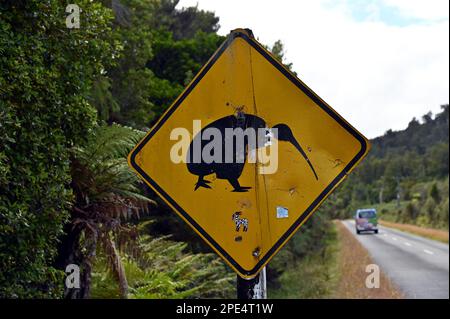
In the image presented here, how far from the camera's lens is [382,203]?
112 meters

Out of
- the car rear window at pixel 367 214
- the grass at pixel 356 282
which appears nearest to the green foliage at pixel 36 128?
the grass at pixel 356 282

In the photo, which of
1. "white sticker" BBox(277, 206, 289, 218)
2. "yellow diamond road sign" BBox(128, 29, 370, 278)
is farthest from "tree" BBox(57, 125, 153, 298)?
"white sticker" BBox(277, 206, 289, 218)

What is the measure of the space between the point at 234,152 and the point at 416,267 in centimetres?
2349

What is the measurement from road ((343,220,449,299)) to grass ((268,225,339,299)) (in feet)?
6.47

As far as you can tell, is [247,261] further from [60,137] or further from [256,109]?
[60,137]

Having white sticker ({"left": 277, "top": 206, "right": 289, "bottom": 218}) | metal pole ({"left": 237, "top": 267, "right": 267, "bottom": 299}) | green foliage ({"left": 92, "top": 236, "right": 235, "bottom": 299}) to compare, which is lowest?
green foliage ({"left": 92, "top": 236, "right": 235, "bottom": 299})

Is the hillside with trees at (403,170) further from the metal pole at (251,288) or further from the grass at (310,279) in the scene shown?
the metal pole at (251,288)

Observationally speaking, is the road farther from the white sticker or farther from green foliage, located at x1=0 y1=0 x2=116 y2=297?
the white sticker

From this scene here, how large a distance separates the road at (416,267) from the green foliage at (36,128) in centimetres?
1273

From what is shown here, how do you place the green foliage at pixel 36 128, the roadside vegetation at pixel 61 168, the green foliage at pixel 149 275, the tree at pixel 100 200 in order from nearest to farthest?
the green foliage at pixel 36 128
the roadside vegetation at pixel 61 168
the tree at pixel 100 200
the green foliage at pixel 149 275

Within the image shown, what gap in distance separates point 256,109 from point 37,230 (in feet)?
10.3

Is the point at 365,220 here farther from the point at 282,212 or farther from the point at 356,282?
the point at 282,212

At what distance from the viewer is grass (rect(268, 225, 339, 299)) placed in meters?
18.7

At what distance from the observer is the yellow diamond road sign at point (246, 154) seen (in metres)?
3.39
